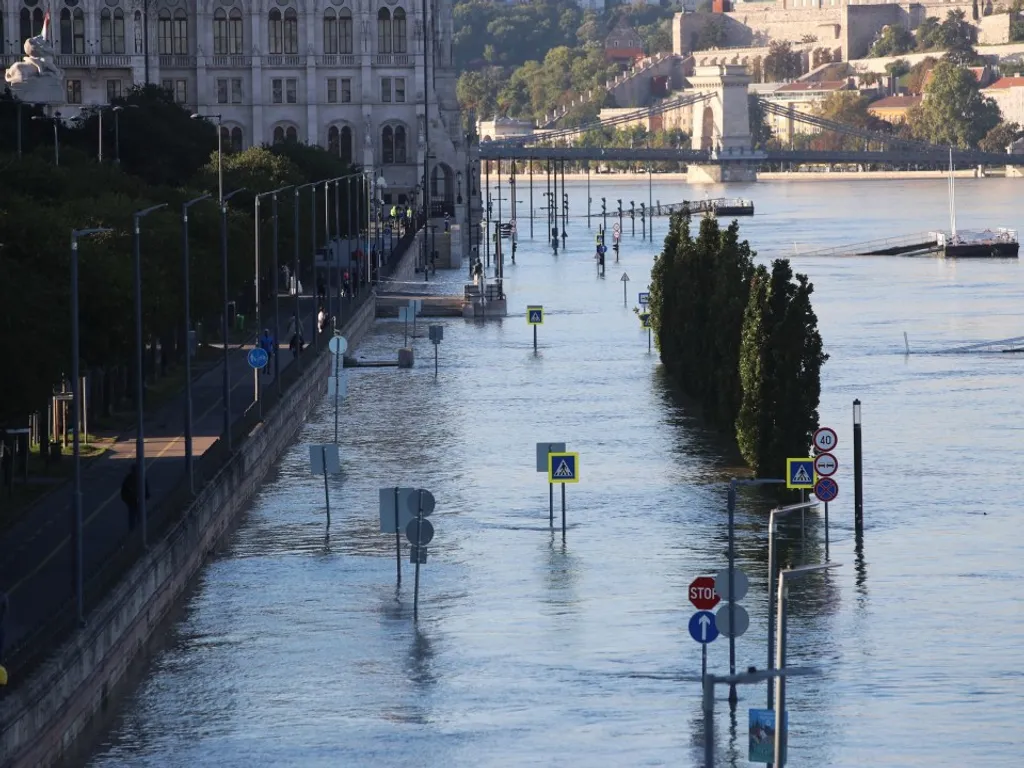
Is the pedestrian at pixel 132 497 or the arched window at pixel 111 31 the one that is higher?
the arched window at pixel 111 31

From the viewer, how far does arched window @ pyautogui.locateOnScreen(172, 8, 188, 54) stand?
173750 millimetres

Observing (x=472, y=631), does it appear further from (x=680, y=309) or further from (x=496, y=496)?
(x=680, y=309)

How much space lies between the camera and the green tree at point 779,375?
186 ft

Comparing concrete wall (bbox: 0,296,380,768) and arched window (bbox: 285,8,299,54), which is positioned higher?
arched window (bbox: 285,8,299,54)

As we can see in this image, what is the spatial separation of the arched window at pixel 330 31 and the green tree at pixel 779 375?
11918 centimetres

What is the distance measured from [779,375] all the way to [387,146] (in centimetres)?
12143

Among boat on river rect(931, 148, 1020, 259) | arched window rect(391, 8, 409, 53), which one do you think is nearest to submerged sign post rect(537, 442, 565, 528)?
boat on river rect(931, 148, 1020, 259)

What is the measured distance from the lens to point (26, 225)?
173ft

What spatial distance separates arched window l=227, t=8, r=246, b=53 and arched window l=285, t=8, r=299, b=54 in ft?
9.49

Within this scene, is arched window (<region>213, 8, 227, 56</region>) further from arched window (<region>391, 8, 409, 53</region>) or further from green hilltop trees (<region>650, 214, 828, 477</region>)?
green hilltop trees (<region>650, 214, 828, 477</region>)

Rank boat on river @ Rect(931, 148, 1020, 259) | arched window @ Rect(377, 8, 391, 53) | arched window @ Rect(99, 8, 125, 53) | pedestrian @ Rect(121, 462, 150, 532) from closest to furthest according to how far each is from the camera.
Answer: pedestrian @ Rect(121, 462, 150, 532) → arched window @ Rect(99, 8, 125, 53) → boat on river @ Rect(931, 148, 1020, 259) → arched window @ Rect(377, 8, 391, 53)

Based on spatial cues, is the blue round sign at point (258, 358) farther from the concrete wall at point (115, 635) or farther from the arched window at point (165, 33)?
the arched window at point (165, 33)

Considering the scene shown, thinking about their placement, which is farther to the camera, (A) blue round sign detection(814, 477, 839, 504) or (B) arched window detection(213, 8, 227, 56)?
(B) arched window detection(213, 8, 227, 56)

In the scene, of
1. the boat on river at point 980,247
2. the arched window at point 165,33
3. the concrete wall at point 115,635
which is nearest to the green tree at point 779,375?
the concrete wall at point 115,635
